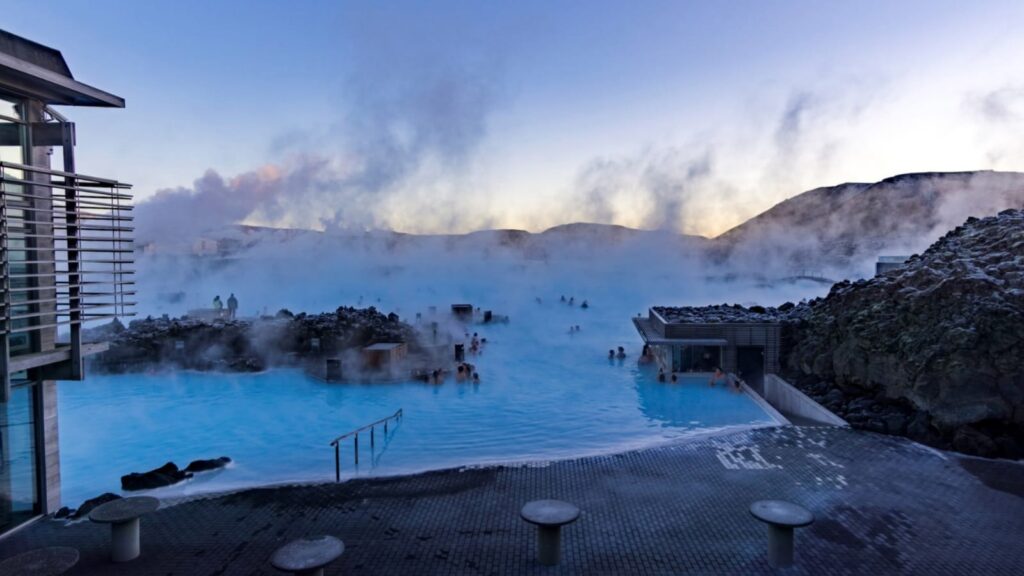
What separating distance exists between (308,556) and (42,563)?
2030 millimetres

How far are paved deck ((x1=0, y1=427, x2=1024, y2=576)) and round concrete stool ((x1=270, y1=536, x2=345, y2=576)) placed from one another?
22.9 inches

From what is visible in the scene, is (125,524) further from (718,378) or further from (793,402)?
(718,378)

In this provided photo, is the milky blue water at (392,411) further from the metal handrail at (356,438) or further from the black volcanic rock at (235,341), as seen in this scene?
the black volcanic rock at (235,341)

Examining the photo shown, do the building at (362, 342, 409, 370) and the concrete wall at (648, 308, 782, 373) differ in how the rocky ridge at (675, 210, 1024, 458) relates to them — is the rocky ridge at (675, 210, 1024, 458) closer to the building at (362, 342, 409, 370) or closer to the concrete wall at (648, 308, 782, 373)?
the concrete wall at (648, 308, 782, 373)

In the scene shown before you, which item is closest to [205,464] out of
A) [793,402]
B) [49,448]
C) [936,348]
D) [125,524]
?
[49,448]

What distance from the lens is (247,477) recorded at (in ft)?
30.5

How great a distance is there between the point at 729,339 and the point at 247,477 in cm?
1152

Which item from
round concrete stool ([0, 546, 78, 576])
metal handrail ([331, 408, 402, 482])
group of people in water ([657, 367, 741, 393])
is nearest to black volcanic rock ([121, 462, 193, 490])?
metal handrail ([331, 408, 402, 482])

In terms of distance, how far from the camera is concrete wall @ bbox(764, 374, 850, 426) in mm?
10672

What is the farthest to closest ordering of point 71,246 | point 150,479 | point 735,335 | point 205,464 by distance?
point 735,335 < point 205,464 < point 150,479 < point 71,246

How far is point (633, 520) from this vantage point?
6.34 meters

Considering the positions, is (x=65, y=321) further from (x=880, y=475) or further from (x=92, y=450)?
(x=880, y=475)

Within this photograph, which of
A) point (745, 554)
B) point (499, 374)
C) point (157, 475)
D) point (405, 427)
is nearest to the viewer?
point (745, 554)

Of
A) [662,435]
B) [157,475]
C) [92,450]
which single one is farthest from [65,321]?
[662,435]
